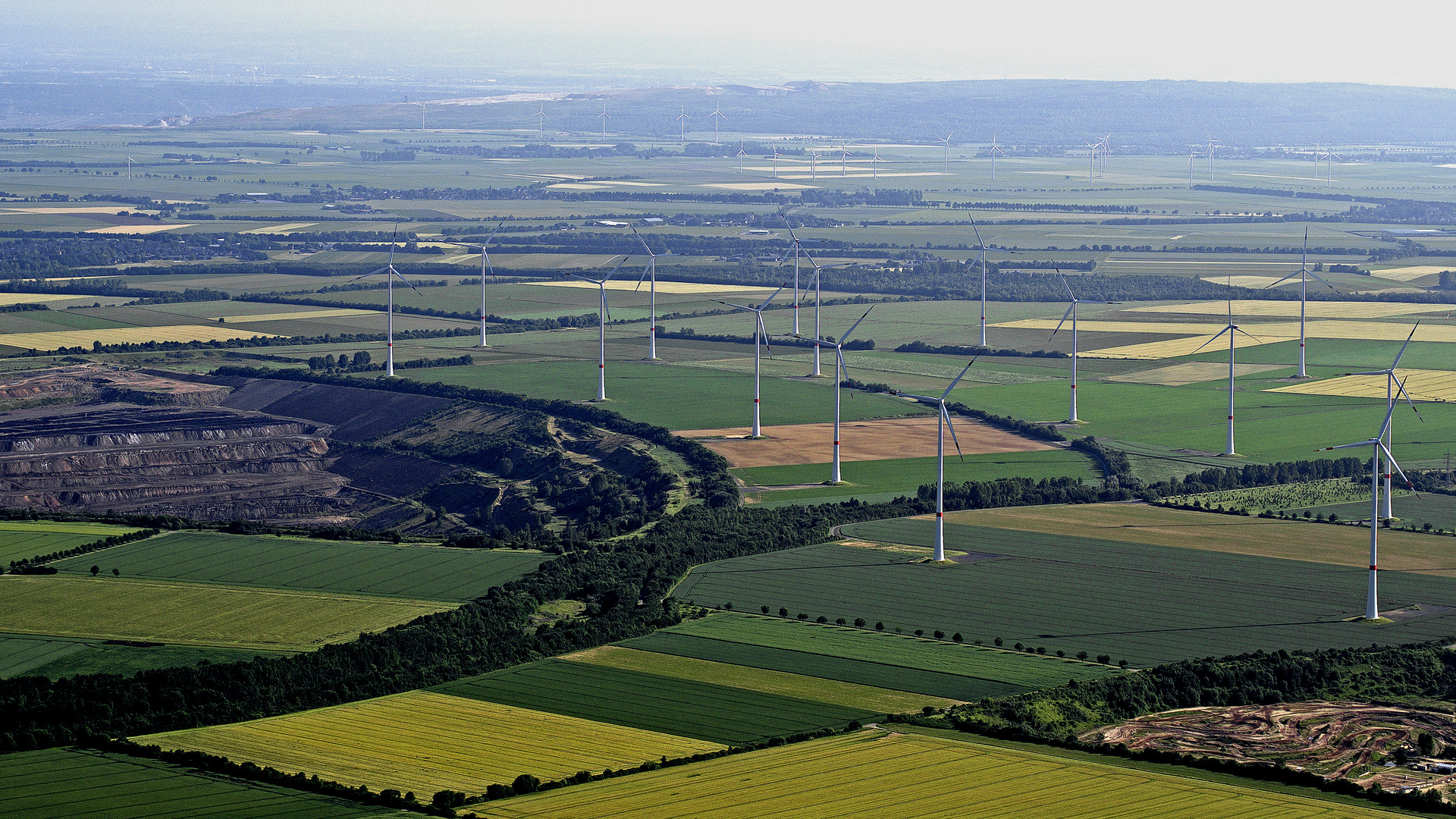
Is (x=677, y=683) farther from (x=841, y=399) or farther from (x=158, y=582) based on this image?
(x=841, y=399)

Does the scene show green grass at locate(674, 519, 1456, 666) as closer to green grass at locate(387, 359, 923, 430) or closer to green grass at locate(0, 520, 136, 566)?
green grass at locate(0, 520, 136, 566)

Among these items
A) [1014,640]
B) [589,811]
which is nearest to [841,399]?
[1014,640]

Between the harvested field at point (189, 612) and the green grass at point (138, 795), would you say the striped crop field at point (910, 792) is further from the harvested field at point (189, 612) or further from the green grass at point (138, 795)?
the harvested field at point (189, 612)

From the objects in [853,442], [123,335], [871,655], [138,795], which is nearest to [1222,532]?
[871,655]

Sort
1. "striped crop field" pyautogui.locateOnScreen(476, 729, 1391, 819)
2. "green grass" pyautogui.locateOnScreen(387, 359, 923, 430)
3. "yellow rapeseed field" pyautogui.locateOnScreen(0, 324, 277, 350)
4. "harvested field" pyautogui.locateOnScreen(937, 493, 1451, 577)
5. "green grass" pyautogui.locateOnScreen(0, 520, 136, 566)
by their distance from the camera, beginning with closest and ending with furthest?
"striped crop field" pyautogui.locateOnScreen(476, 729, 1391, 819) → "harvested field" pyautogui.locateOnScreen(937, 493, 1451, 577) → "green grass" pyautogui.locateOnScreen(0, 520, 136, 566) → "green grass" pyautogui.locateOnScreen(387, 359, 923, 430) → "yellow rapeseed field" pyautogui.locateOnScreen(0, 324, 277, 350)

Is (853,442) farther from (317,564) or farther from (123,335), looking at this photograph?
(123,335)

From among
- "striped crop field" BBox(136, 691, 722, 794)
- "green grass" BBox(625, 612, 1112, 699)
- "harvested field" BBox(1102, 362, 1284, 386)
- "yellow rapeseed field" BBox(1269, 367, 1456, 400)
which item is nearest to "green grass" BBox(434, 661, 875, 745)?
"striped crop field" BBox(136, 691, 722, 794)
